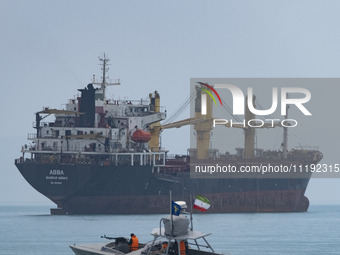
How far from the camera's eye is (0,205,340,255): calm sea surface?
7196cm

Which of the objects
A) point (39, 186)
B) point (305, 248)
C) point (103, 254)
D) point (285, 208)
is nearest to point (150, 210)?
point (39, 186)

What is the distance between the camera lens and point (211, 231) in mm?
85000

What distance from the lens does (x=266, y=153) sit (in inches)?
5017

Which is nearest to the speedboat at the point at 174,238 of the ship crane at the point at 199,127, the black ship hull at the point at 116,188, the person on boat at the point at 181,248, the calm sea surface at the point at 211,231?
the person on boat at the point at 181,248

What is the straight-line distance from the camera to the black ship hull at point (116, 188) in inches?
3996

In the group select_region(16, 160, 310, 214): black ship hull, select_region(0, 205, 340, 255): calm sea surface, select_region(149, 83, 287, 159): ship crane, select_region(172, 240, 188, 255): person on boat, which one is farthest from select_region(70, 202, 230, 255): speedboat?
select_region(149, 83, 287, 159): ship crane

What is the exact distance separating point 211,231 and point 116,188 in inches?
809

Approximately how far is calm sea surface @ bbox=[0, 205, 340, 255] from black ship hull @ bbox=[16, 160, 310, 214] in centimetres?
253

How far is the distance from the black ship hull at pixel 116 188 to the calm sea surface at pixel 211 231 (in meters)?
2.53

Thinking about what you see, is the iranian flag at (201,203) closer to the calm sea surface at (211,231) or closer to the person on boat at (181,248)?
the person on boat at (181,248)

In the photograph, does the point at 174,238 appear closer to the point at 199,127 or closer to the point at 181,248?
the point at 181,248

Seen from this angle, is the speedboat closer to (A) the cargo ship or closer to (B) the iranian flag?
(B) the iranian flag

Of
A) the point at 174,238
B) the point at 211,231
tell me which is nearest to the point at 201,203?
the point at 174,238

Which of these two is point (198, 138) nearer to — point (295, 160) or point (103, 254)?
point (295, 160)
